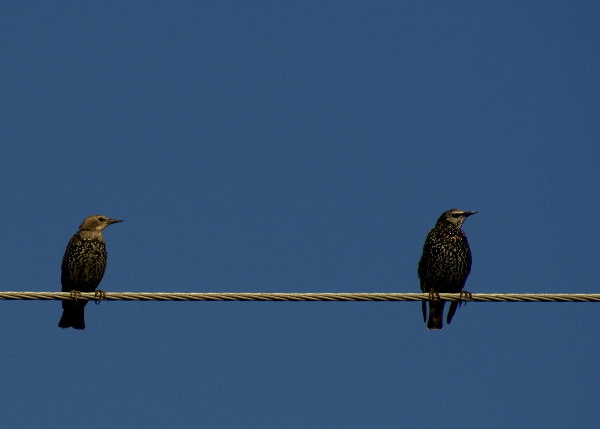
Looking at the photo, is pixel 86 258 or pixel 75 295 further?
pixel 86 258

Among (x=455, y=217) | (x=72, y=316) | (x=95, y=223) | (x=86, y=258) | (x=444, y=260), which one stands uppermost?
(x=455, y=217)

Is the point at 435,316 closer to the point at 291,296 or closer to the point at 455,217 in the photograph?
the point at 455,217

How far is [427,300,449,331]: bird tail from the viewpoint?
11.1m

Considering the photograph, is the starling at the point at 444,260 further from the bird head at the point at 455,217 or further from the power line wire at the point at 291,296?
the power line wire at the point at 291,296

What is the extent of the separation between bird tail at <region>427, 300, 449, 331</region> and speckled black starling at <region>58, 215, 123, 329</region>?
11.3ft

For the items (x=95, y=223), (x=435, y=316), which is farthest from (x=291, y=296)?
(x=95, y=223)

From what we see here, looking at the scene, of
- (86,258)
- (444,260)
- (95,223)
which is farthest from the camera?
(95,223)

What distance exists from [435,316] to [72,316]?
3682 millimetres

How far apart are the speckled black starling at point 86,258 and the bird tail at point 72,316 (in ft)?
1.41

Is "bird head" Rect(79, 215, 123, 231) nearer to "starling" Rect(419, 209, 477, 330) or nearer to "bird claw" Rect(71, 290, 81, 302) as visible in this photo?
"bird claw" Rect(71, 290, 81, 302)

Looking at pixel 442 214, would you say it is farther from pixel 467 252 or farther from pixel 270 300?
pixel 270 300

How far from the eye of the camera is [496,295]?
8.17 metres

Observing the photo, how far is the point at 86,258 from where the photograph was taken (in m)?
11.4

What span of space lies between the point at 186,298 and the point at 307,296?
88 cm
